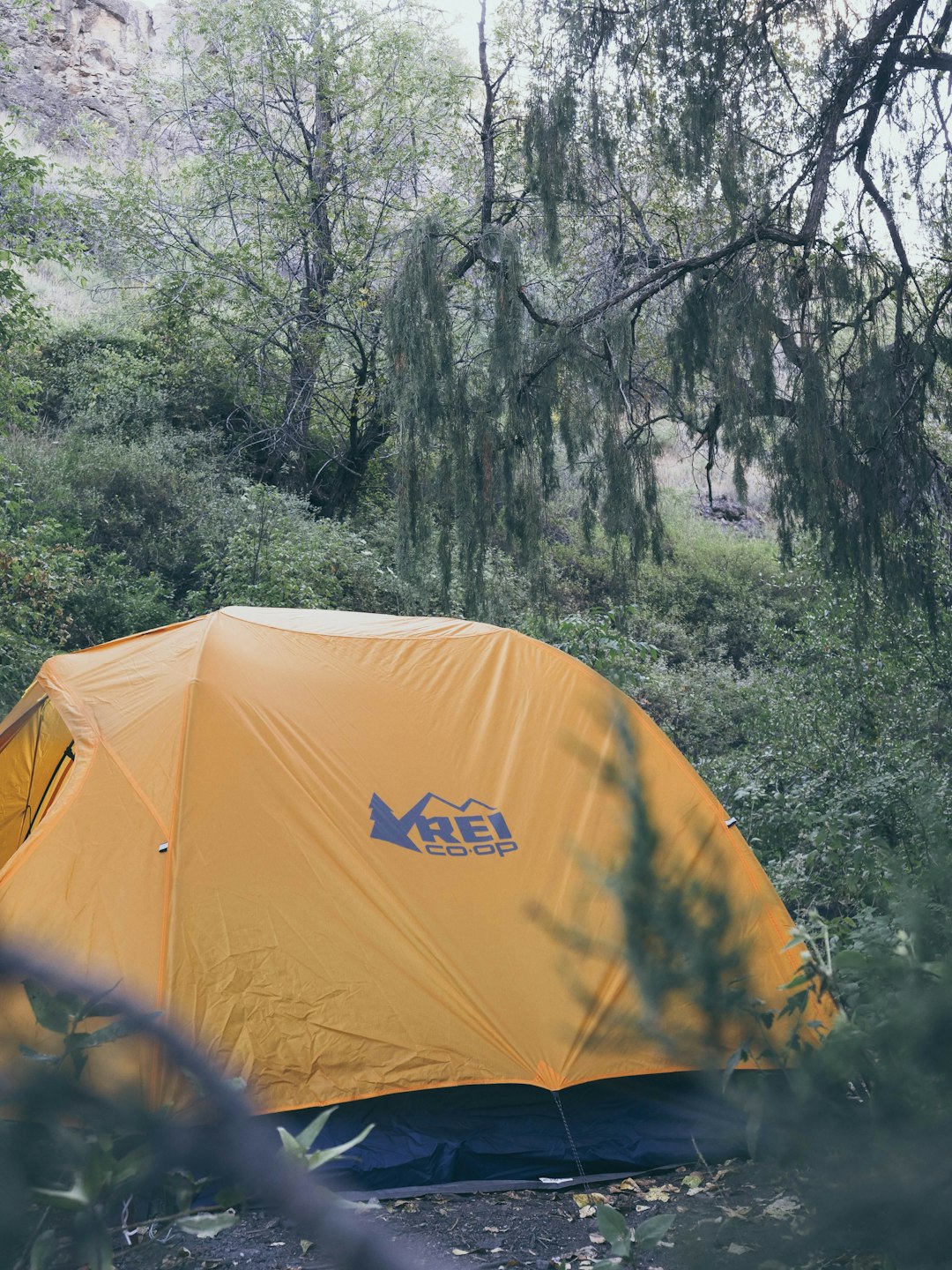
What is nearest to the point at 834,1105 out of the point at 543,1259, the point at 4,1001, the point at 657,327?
the point at 4,1001

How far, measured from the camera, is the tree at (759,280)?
4.69 meters

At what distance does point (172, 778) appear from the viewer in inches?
140

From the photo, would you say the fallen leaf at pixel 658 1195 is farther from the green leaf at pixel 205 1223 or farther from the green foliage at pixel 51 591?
the green foliage at pixel 51 591

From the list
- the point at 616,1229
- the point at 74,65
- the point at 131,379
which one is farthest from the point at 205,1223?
the point at 74,65

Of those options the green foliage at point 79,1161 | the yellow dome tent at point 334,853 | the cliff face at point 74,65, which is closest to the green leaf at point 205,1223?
the green foliage at point 79,1161

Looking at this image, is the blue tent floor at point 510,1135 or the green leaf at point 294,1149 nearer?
the green leaf at point 294,1149

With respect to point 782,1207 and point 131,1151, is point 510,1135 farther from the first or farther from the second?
point 131,1151

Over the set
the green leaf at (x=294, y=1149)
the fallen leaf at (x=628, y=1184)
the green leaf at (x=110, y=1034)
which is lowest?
the fallen leaf at (x=628, y=1184)

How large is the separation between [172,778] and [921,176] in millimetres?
4277

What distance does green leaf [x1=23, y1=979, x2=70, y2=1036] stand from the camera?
726 millimetres

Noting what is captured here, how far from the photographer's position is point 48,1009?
0.75 m

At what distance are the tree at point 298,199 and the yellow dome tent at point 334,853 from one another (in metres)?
8.08

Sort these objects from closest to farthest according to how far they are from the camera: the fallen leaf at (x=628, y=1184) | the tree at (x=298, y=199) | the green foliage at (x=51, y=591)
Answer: the fallen leaf at (x=628, y=1184)
the green foliage at (x=51, y=591)
the tree at (x=298, y=199)

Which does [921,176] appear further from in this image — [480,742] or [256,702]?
[256,702]
